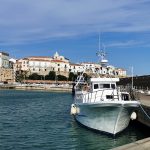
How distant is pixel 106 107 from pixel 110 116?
748 millimetres

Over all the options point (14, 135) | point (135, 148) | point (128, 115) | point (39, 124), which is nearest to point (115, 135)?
point (128, 115)

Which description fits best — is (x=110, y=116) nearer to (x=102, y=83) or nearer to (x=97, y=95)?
(x=97, y=95)

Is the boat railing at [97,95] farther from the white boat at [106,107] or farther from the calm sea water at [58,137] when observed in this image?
the calm sea water at [58,137]

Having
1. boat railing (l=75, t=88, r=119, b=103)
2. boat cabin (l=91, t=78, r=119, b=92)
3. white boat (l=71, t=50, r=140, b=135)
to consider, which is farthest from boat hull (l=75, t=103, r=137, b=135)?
boat cabin (l=91, t=78, r=119, b=92)

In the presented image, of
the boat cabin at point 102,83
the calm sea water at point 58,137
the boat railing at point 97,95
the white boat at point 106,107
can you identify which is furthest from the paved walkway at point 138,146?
the boat cabin at point 102,83

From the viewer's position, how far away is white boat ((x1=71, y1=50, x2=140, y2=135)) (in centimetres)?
3153

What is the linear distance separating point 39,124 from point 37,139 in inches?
396

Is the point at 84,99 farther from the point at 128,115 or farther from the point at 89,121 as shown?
the point at 128,115

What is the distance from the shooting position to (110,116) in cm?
3192

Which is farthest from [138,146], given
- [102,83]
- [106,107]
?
[102,83]

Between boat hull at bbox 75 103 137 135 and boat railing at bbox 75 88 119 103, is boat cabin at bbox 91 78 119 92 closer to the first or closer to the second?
boat railing at bbox 75 88 119 103

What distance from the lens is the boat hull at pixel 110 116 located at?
3155cm

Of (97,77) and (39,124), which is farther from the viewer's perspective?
(39,124)

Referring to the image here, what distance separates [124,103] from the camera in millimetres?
31078
